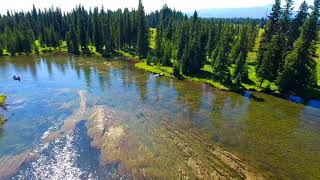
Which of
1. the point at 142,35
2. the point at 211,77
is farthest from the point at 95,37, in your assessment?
the point at 211,77

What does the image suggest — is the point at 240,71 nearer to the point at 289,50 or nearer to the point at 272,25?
the point at 289,50

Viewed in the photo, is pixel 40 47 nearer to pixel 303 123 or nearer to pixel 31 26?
pixel 31 26

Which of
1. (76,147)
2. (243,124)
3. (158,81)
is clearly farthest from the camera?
(158,81)

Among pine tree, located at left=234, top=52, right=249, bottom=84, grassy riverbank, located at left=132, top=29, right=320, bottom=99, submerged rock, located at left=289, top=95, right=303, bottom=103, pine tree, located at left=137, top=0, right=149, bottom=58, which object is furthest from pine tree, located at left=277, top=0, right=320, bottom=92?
pine tree, located at left=137, top=0, right=149, bottom=58

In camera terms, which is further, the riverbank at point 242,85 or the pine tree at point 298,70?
the riverbank at point 242,85

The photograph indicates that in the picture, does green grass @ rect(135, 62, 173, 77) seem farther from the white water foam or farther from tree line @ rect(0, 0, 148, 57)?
the white water foam

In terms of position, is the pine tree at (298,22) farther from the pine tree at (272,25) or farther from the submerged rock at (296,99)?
the submerged rock at (296,99)

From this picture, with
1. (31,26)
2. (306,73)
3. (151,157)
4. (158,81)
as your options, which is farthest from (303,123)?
(31,26)

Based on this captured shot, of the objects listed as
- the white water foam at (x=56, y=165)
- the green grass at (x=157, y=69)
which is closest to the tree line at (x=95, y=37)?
the green grass at (x=157, y=69)
